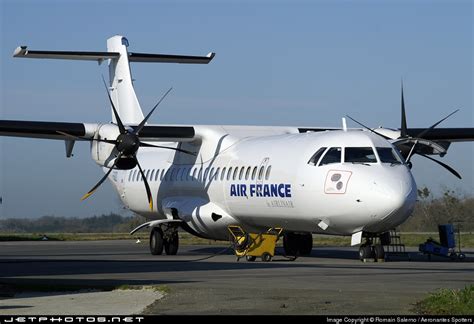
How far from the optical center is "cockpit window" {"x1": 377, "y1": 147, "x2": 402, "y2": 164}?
71.1 feet

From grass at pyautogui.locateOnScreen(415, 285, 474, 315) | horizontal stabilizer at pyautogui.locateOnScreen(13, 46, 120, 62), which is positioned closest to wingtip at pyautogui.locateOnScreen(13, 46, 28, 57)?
horizontal stabilizer at pyautogui.locateOnScreen(13, 46, 120, 62)

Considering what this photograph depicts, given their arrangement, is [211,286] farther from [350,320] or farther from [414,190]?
[414,190]

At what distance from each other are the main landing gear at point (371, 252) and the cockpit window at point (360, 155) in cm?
192

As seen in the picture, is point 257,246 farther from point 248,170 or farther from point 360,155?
point 360,155

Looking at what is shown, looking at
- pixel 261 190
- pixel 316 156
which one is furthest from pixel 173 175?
pixel 316 156

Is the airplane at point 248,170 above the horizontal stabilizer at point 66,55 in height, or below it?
below

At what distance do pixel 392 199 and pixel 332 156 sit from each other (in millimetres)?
2227

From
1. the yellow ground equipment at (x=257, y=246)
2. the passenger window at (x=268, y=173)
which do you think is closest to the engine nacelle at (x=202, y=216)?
the passenger window at (x=268, y=173)

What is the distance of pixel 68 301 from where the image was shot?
12.7 meters

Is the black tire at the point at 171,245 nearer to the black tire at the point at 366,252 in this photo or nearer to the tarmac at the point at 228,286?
the tarmac at the point at 228,286

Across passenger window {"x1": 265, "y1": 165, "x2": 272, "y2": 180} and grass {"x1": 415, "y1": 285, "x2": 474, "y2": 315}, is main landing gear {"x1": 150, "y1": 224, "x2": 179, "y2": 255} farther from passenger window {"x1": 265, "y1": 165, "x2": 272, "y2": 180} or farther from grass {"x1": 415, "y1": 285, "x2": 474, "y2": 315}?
grass {"x1": 415, "y1": 285, "x2": 474, "y2": 315}

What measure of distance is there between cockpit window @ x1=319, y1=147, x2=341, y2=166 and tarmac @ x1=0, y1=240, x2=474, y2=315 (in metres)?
2.35

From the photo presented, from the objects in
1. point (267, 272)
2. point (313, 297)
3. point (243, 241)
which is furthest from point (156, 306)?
point (243, 241)

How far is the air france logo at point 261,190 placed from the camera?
2319 centimetres
